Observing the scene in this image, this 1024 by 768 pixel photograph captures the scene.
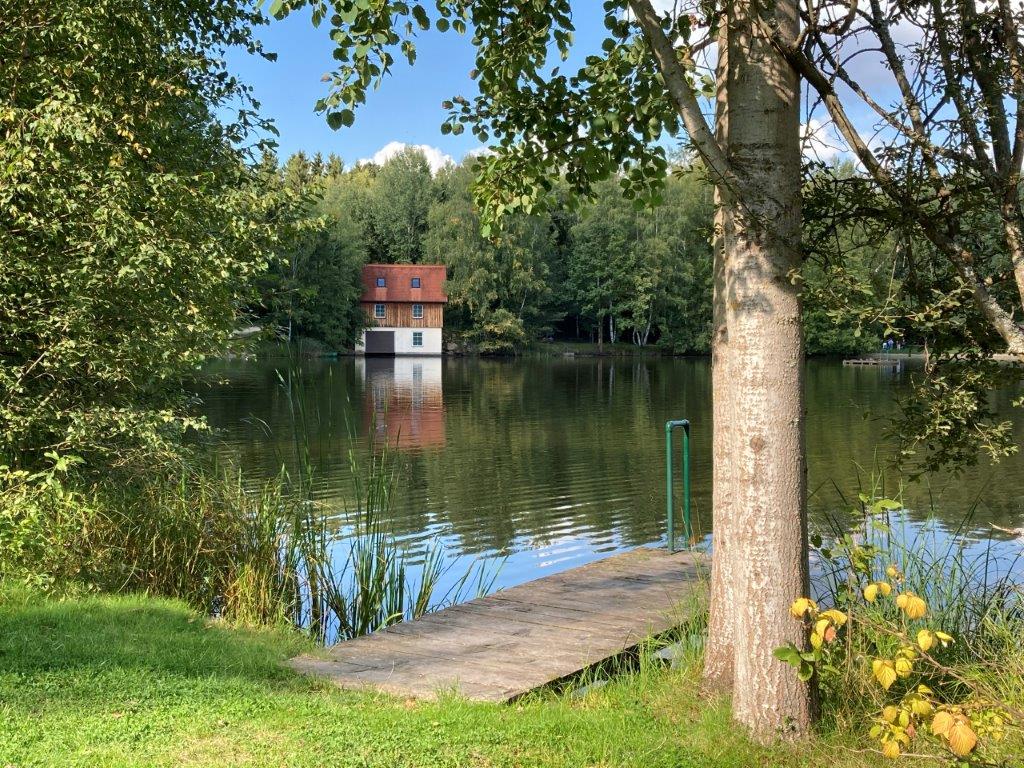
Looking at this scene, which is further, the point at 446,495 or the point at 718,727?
the point at 446,495

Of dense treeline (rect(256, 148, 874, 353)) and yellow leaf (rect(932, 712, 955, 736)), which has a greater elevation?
dense treeline (rect(256, 148, 874, 353))

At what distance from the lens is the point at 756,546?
12.9ft

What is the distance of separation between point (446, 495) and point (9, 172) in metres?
10.0

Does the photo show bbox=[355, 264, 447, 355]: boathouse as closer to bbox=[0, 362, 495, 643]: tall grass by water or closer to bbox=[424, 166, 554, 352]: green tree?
bbox=[424, 166, 554, 352]: green tree

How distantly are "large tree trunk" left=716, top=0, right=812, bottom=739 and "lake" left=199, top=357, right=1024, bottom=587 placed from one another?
43.1 inches

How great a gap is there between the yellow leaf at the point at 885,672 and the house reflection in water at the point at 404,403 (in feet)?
26.0

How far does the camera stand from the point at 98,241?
6.91 m

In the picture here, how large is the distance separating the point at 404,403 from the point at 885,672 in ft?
92.0

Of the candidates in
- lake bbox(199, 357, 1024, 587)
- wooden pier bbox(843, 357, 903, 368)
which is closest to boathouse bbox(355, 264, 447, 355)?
lake bbox(199, 357, 1024, 587)

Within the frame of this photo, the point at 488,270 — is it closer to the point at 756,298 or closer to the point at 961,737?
the point at 756,298

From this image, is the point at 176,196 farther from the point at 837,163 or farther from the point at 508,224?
the point at 508,224

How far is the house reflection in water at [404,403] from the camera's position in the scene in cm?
2264

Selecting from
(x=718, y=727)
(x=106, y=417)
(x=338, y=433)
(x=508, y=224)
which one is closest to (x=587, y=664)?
(x=718, y=727)

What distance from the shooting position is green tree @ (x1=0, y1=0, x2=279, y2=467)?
6832 mm
